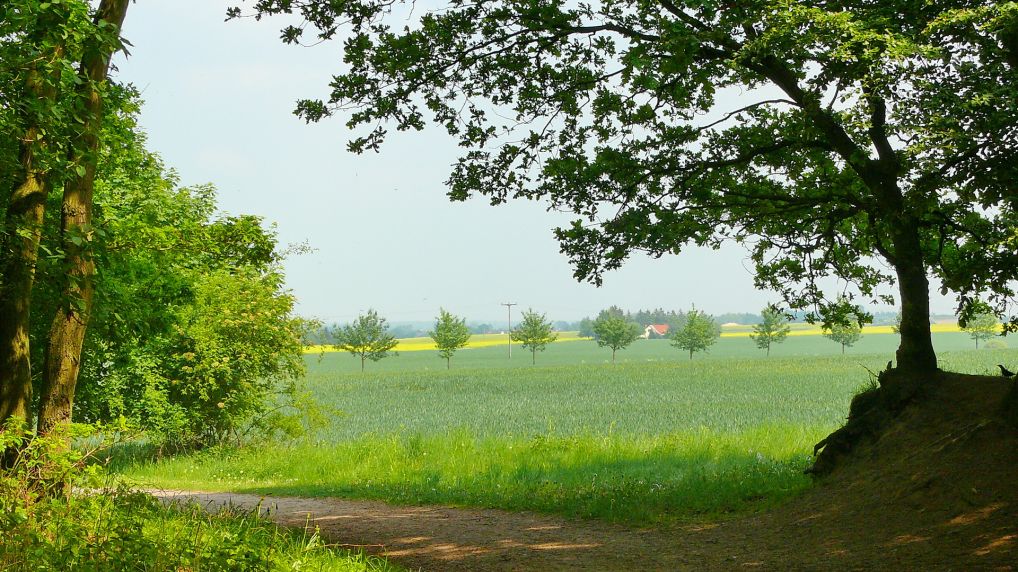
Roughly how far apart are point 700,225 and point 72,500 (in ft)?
25.5

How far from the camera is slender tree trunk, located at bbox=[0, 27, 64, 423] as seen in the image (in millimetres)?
8562

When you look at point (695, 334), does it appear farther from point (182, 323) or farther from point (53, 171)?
point (53, 171)

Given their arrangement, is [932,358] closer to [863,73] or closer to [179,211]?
[863,73]

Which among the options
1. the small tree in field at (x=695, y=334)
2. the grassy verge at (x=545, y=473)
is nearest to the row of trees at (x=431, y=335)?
the small tree in field at (x=695, y=334)

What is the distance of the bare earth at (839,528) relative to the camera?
770 cm

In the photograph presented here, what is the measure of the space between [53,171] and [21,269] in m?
1.14

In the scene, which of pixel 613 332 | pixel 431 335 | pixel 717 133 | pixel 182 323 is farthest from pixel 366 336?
pixel 717 133

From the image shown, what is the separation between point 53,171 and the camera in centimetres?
868

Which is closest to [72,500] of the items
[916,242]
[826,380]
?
[916,242]

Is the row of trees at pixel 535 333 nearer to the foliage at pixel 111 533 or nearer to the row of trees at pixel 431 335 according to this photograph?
the row of trees at pixel 431 335

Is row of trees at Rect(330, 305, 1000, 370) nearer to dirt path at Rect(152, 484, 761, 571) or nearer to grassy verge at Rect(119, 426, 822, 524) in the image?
grassy verge at Rect(119, 426, 822, 524)

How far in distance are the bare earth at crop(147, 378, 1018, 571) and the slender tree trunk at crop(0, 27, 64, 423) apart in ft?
8.99

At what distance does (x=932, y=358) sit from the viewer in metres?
10.7

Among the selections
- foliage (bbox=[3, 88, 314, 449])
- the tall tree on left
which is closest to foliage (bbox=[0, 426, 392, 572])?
the tall tree on left
